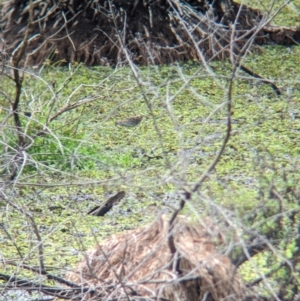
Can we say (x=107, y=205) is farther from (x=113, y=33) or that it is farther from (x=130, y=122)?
(x=113, y=33)

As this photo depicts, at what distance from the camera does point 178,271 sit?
2.65 meters

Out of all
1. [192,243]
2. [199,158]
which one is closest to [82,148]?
[199,158]

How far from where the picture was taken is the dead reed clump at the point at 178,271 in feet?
8.44

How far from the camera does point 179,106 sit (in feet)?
16.6

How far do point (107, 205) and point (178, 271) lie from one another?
1.32 metres

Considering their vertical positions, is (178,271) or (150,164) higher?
(178,271)

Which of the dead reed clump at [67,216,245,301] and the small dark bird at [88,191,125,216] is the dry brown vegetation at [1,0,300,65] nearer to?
the small dark bird at [88,191,125,216]

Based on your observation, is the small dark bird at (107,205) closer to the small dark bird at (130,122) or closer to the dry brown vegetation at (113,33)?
the small dark bird at (130,122)

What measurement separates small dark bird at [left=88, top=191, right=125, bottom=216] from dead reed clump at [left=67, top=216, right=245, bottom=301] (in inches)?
38.9

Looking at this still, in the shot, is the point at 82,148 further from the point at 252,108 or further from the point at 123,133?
the point at 252,108

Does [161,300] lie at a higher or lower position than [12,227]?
higher

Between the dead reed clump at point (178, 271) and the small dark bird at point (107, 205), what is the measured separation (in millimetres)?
988

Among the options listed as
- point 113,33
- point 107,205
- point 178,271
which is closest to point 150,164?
point 107,205

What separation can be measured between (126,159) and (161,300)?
1.86 meters
